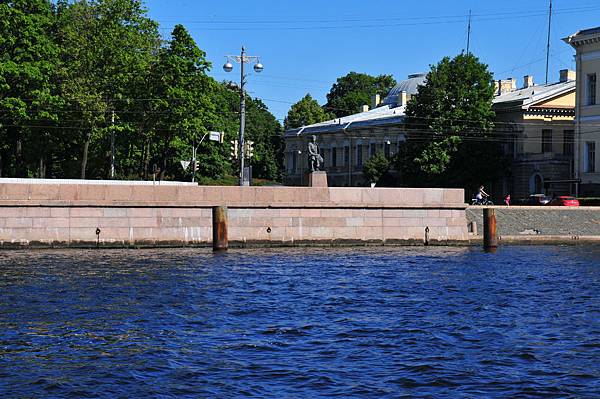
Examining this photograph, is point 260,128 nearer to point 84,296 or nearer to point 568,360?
point 84,296

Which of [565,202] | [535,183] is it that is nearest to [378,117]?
[535,183]

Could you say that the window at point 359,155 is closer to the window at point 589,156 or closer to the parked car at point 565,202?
the window at point 589,156

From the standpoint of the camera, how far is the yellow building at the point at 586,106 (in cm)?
6131

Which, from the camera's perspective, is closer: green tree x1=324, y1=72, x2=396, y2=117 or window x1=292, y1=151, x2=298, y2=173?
window x1=292, y1=151, x2=298, y2=173

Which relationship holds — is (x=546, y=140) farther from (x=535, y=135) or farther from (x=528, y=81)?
(x=528, y=81)

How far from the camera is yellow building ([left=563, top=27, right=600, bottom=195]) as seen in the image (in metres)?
61.3

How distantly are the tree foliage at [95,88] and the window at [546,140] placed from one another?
72.7 feet

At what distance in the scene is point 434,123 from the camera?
66500mm

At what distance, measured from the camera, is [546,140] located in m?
68.1

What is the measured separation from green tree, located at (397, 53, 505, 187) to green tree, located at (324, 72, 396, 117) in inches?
1750

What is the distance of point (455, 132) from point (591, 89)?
341 inches

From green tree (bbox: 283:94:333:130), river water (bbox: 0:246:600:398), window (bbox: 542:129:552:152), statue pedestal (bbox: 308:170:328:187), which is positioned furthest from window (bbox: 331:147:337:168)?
river water (bbox: 0:246:600:398)

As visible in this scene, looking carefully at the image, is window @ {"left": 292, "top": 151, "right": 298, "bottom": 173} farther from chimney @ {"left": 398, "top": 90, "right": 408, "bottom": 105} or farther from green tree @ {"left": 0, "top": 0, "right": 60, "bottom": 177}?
green tree @ {"left": 0, "top": 0, "right": 60, "bottom": 177}

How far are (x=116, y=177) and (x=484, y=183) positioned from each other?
23122 mm
